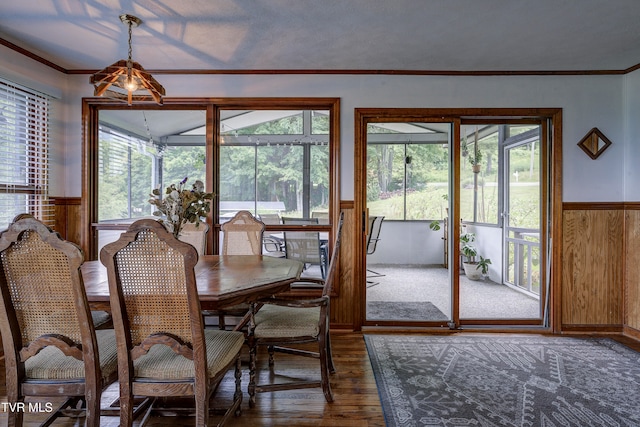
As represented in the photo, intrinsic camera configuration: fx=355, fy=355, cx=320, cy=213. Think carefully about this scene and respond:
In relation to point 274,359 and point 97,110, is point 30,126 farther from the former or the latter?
point 274,359

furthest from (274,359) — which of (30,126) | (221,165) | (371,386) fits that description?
(30,126)

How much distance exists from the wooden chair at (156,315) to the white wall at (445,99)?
2.13 meters

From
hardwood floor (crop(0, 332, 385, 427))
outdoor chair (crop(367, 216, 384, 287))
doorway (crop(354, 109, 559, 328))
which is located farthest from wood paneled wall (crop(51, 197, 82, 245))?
outdoor chair (crop(367, 216, 384, 287))

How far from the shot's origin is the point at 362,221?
3.41 m

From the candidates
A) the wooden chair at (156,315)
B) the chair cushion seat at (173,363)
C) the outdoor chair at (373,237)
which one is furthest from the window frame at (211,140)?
the wooden chair at (156,315)

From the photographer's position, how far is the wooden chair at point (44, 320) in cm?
145

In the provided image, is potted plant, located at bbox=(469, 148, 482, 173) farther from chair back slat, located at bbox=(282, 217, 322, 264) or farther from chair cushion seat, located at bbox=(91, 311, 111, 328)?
chair cushion seat, located at bbox=(91, 311, 111, 328)

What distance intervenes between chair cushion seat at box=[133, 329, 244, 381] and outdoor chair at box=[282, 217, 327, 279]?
1.75 metres

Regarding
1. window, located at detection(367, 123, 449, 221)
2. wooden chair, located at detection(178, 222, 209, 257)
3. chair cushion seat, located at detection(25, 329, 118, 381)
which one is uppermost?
window, located at detection(367, 123, 449, 221)

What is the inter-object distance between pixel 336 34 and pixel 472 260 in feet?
9.25

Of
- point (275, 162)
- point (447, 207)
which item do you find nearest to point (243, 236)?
point (275, 162)

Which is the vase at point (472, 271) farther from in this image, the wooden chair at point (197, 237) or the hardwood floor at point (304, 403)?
the wooden chair at point (197, 237)

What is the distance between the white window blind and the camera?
9.48 feet

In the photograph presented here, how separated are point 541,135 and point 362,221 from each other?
1.98 m
